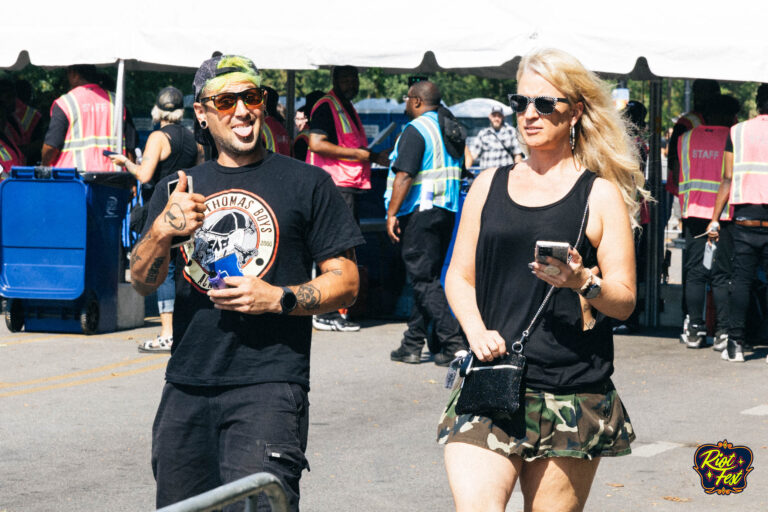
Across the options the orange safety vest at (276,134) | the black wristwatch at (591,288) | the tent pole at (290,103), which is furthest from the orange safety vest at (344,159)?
the black wristwatch at (591,288)

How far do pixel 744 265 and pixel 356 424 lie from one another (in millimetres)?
3907

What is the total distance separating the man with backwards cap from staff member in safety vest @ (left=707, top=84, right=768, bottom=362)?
6367 millimetres

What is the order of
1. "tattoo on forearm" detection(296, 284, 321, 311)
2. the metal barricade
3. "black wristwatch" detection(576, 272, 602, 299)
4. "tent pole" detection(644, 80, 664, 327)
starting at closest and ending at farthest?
the metal barricade → "black wristwatch" detection(576, 272, 602, 299) → "tattoo on forearm" detection(296, 284, 321, 311) → "tent pole" detection(644, 80, 664, 327)

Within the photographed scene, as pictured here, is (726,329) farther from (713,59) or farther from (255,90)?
(255,90)

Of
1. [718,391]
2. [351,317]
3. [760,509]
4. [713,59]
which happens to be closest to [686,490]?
[760,509]

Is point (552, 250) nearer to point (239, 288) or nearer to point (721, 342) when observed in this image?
point (239, 288)

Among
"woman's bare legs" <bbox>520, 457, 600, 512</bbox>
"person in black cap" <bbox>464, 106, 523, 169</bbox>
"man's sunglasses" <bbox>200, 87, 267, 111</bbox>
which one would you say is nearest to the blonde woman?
"woman's bare legs" <bbox>520, 457, 600, 512</bbox>

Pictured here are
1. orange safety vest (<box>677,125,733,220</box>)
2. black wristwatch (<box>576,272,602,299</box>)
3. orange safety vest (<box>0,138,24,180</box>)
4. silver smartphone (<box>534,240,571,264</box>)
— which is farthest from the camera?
orange safety vest (<box>0,138,24,180</box>)

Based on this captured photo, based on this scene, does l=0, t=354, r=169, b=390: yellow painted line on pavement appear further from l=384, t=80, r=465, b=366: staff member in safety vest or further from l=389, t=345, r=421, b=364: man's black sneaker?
l=384, t=80, r=465, b=366: staff member in safety vest

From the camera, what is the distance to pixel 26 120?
42.4ft

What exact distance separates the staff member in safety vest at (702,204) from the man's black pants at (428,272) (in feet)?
7.18

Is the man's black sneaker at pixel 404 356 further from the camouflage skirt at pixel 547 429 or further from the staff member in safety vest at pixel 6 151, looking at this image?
the camouflage skirt at pixel 547 429

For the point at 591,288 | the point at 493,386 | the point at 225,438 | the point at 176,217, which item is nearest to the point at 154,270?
the point at 176,217

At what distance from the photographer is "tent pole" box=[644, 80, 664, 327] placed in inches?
457
